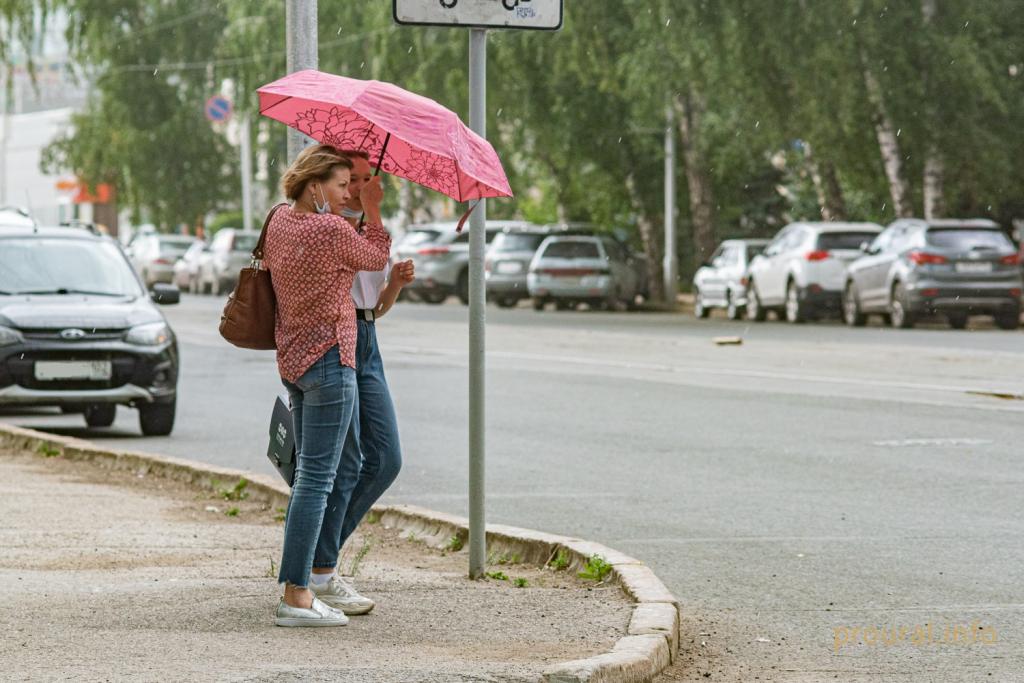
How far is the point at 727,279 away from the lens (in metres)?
38.1

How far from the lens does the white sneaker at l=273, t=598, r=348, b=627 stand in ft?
23.0

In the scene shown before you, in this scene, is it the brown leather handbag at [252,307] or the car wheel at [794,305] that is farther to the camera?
the car wheel at [794,305]

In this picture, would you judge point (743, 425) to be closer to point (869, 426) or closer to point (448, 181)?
point (869, 426)

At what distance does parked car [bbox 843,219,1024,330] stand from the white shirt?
23929mm

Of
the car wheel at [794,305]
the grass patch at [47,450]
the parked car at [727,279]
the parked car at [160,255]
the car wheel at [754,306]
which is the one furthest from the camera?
the parked car at [160,255]

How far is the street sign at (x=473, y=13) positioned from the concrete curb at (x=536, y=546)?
6.91 ft

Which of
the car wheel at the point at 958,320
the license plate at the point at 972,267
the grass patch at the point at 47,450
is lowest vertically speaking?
the car wheel at the point at 958,320

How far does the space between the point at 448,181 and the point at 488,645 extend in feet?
5.52

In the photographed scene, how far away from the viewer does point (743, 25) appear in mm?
33531

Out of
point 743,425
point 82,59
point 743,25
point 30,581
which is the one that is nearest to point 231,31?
point 82,59

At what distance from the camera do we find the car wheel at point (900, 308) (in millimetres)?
30828

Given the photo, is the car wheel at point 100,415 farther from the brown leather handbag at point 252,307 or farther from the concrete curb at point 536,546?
the brown leather handbag at point 252,307

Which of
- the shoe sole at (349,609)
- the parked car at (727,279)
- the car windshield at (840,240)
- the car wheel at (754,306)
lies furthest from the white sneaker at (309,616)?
the parked car at (727,279)

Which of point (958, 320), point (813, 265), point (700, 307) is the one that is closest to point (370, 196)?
point (958, 320)
